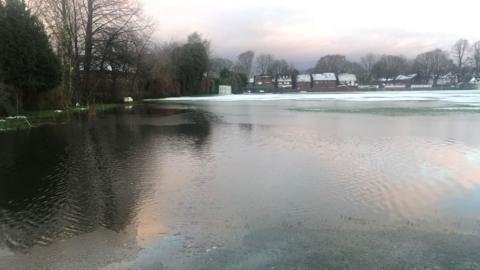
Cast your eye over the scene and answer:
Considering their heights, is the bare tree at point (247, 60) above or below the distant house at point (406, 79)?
above

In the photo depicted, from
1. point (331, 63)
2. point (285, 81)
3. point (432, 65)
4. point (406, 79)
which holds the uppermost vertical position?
point (331, 63)

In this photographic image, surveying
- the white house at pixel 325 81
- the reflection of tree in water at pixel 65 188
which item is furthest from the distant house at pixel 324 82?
the reflection of tree in water at pixel 65 188

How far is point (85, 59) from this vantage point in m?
41.8

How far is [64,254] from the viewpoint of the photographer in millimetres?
5523

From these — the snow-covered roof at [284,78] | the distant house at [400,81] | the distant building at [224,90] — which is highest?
the snow-covered roof at [284,78]

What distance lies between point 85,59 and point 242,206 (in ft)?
126

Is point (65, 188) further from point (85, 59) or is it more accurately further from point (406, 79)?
point (406, 79)

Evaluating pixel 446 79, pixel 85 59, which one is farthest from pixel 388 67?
pixel 85 59

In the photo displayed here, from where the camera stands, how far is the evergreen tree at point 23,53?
24062 mm

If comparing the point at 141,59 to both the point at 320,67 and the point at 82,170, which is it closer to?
the point at 82,170

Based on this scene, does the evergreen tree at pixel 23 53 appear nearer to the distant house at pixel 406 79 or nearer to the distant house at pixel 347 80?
the distant house at pixel 347 80

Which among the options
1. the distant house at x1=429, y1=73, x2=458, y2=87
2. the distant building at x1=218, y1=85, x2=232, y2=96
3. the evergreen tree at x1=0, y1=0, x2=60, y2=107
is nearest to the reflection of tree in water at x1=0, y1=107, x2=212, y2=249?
the evergreen tree at x1=0, y1=0, x2=60, y2=107

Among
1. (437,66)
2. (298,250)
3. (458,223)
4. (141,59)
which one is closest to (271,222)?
(298,250)

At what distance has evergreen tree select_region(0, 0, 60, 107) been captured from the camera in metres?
24.1
